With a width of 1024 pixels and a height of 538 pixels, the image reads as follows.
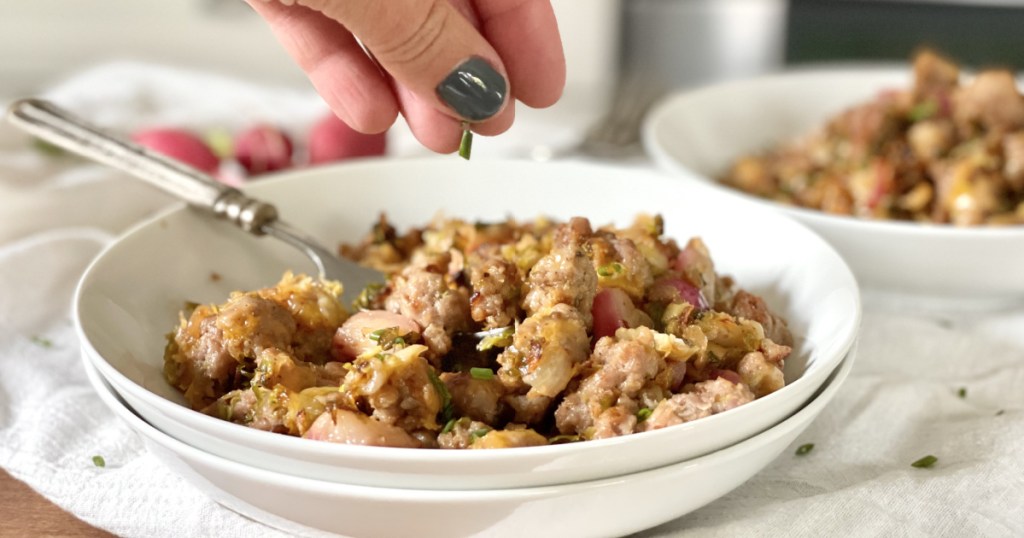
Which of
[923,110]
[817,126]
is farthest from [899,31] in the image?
[923,110]

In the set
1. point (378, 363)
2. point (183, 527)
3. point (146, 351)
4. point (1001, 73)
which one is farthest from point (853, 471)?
point (1001, 73)

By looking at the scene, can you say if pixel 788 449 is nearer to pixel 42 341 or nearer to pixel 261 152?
pixel 42 341

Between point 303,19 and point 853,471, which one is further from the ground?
point 303,19

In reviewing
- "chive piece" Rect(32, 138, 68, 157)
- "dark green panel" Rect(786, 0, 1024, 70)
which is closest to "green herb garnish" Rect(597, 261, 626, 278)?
"chive piece" Rect(32, 138, 68, 157)

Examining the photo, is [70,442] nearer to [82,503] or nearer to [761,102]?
[82,503]

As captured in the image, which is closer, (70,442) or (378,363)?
(378,363)

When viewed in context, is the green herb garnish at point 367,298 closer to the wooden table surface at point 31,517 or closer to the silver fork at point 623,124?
the wooden table surface at point 31,517

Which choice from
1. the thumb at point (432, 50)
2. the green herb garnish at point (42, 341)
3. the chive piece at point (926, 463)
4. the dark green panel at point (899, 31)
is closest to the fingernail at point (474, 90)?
the thumb at point (432, 50)
